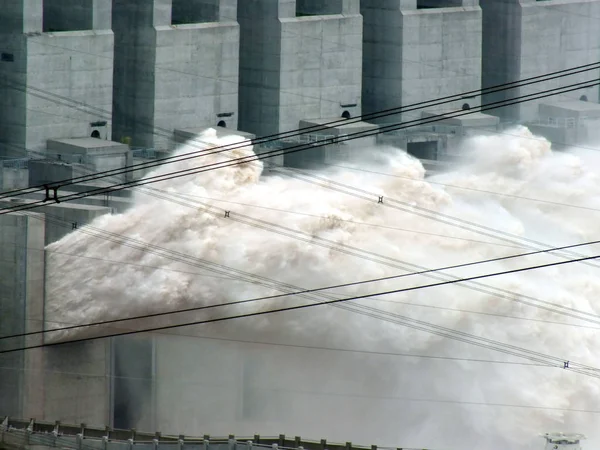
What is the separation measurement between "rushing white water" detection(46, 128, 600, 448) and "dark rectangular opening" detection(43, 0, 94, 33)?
10037 millimetres

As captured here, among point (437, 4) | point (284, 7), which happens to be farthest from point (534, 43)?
point (284, 7)

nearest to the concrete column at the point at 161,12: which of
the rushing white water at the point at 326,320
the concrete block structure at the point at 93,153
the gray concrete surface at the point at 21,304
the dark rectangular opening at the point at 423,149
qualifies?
the concrete block structure at the point at 93,153

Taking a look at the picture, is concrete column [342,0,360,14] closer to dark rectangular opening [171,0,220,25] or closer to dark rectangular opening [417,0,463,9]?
dark rectangular opening [171,0,220,25]

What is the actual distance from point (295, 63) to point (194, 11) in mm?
5077

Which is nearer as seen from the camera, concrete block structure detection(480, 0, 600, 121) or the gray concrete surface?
the gray concrete surface

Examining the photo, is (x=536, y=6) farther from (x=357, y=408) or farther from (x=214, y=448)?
(x=214, y=448)

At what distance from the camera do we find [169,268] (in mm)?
59594

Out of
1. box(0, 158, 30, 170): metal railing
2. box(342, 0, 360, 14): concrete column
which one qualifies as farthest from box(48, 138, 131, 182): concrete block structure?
box(342, 0, 360, 14): concrete column

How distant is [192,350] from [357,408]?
6.32 meters

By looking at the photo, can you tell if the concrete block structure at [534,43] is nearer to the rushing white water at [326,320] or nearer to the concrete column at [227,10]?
the concrete column at [227,10]

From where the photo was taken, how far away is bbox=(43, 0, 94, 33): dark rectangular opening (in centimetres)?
6844

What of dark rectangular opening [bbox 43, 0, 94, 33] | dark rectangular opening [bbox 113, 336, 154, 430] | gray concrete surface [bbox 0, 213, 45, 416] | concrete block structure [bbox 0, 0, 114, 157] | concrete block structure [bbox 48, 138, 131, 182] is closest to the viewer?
gray concrete surface [bbox 0, 213, 45, 416]

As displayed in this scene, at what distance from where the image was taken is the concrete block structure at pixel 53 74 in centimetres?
6575

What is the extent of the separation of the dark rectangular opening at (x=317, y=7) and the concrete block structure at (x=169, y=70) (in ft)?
19.2
